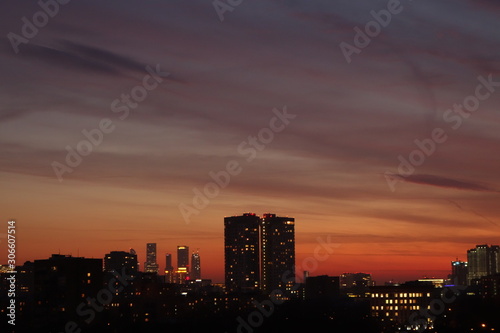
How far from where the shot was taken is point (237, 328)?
4756 inches

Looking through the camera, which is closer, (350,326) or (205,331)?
(205,331)

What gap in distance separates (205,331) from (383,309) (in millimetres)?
64800

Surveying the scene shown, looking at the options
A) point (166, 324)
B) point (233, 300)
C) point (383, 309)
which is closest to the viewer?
point (166, 324)

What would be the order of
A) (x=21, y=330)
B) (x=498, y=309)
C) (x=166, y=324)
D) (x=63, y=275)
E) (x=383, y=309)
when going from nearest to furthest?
A: (x=21, y=330), (x=63, y=275), (x=166, y=324), (x=498, y=309), (x=383, y=309)

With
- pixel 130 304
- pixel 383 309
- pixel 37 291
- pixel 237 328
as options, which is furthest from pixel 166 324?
pixel 383 309

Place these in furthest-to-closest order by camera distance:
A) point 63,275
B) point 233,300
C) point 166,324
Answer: point 233,300
point 166,324
point 63,275

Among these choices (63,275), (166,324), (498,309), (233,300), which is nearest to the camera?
(63,275)

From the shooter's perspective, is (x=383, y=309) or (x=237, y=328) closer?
(x=237, y=328)

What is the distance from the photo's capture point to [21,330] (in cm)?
10825

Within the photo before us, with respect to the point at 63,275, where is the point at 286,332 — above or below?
below

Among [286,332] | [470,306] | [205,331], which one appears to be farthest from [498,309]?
[205,331]

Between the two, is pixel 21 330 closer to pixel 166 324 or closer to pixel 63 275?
pixel 63 275

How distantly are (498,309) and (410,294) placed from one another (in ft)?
68.3

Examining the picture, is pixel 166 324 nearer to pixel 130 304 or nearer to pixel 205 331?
pixel 205 331
